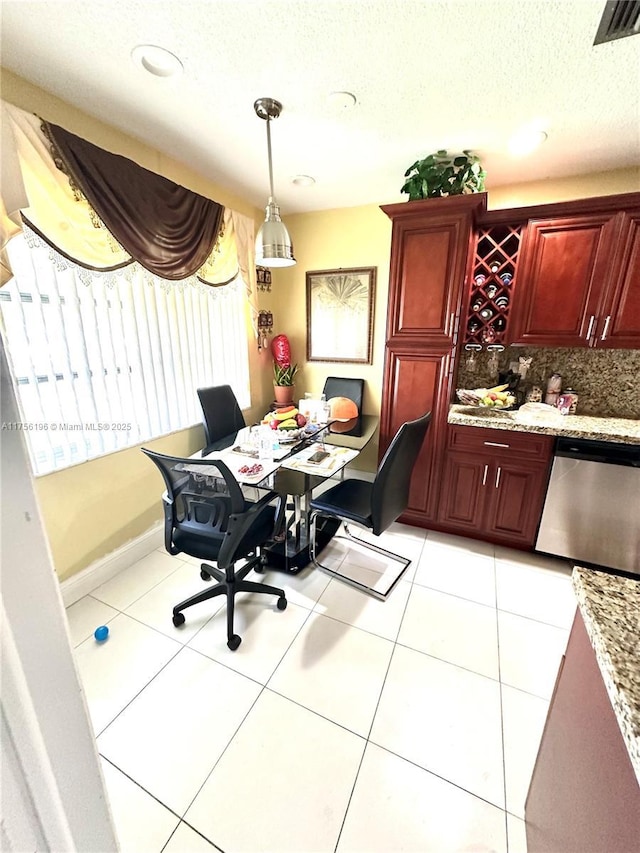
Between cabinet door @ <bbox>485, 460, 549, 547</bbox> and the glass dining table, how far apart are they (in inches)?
36.2

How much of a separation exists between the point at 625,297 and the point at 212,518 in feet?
8.64

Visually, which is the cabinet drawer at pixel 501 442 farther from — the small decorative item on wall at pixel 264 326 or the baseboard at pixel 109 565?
the baseboard at pixel 109 565

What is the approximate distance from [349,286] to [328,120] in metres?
1.33

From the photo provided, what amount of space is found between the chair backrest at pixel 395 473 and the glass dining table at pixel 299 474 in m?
0.25

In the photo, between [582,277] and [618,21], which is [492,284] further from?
[618,21]

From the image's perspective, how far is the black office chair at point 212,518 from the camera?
137 cm

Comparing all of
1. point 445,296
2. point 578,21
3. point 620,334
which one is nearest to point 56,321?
point 445,296

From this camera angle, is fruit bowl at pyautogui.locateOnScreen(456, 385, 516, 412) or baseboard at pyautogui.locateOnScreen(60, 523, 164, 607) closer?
baseboard at pyautogui.locateOnScreen(60, 523, 164, 607)

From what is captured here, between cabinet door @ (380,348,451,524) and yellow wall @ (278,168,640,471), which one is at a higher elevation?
yellow wall @ (278,168,640,471)

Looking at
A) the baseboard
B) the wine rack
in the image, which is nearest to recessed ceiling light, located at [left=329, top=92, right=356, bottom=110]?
the wine rack

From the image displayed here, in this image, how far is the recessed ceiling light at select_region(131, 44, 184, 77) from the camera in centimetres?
135

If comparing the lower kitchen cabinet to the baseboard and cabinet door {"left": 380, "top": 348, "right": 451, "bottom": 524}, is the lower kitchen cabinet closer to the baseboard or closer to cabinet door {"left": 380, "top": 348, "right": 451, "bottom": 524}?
cabinet door {"left": 380, "top": 348, "right": 451, "bottom": 524}

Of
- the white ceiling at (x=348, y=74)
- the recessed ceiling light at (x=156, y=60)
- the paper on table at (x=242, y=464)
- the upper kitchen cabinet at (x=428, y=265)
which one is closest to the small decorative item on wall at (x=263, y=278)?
the white ceiling at (x=348, y=74)

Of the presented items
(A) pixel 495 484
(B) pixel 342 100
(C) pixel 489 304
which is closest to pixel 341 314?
(C) pixel 489 304
